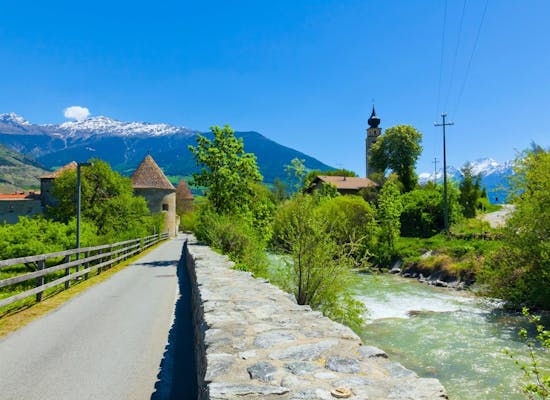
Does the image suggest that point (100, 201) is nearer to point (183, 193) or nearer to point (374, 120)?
point (183, 193)

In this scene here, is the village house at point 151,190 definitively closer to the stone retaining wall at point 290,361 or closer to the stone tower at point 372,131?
the stone tower at point 372,131

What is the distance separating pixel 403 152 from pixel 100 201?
4878cm

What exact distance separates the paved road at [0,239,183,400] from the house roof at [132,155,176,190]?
5158cm

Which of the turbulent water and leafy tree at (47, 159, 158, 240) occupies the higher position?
leafy tree at (47, 159, 158, 240)

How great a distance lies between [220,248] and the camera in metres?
20.1

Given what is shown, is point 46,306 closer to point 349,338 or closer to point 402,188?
point 349,338

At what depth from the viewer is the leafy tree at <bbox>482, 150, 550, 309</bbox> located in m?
15.3

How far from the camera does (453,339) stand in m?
13.1

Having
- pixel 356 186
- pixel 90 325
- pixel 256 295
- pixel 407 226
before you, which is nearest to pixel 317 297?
pixel 256 295

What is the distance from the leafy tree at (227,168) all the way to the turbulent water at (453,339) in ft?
28.6

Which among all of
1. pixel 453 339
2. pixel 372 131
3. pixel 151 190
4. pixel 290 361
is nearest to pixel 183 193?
pixel 151 190

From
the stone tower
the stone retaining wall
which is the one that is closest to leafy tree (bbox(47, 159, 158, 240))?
the stone retaining wall

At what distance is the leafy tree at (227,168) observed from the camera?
23.3 meters

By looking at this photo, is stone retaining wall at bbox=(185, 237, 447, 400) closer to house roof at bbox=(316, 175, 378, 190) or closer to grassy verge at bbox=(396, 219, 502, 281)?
grassy verge at bbox=(396, 219, 502, 281)
